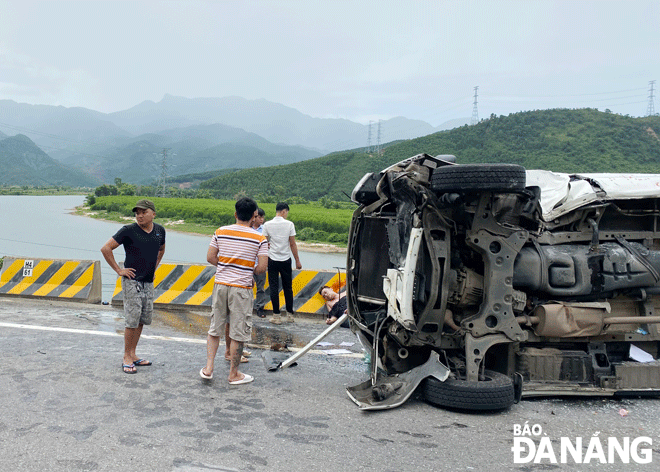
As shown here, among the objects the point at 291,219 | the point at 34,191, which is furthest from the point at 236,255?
the point at 34,191

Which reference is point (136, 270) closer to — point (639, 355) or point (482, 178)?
point (482, 178)

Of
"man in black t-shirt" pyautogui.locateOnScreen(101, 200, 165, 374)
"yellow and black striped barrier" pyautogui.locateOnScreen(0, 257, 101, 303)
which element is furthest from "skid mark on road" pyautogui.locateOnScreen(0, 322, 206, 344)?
"yellow and black striped barrier" pyautogui.locateOnScreen(0, 257, 101, 303)

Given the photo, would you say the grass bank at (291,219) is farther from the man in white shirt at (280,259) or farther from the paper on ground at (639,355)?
the paper on ground at (639,355)

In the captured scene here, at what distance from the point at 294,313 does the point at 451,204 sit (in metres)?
4.27

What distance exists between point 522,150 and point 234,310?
5931cm

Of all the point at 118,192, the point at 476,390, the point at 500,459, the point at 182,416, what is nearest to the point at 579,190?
the point at 476,390

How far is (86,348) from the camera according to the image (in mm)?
6340

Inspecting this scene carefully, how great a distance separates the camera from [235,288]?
535 centimetres

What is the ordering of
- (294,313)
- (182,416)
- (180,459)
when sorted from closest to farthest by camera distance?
(180,459) < (182,416) < (294,313)

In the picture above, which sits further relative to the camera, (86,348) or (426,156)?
(86,348)

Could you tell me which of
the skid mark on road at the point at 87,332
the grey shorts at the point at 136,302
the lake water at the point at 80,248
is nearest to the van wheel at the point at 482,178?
the grey shorts at the point at 136,302

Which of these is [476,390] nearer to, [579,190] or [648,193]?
[579,190]

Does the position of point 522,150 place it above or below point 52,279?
above

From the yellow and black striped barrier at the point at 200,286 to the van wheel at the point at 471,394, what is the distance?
3.84m
